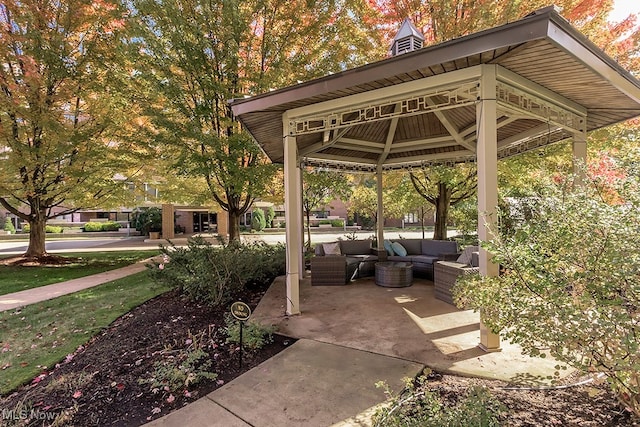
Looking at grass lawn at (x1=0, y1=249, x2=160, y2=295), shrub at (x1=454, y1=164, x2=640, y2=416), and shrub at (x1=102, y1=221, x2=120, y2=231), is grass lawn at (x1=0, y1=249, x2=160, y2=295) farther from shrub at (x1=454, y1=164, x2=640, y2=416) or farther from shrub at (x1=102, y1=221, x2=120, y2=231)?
shrub at (x1=102, y1=221, x2=120, y2=231)

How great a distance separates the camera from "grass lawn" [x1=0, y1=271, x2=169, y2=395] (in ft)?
13.7

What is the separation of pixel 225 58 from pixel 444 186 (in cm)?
836

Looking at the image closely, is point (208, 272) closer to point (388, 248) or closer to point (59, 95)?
point (388, 248)

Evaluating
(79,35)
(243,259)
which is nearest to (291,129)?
(243,259)

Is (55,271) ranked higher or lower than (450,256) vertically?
lower

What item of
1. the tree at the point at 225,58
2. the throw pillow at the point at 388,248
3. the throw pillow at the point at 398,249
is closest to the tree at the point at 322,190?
the tree at the point at 225,58

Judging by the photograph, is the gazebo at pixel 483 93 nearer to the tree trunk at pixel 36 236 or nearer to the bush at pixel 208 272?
the bush at pixel 208 272

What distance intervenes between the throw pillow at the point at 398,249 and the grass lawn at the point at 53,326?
5.76 m

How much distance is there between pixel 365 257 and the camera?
809 cm

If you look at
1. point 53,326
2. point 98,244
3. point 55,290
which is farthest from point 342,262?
point 98,244

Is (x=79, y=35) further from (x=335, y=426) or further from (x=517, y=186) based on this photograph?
(x=517, y=186)

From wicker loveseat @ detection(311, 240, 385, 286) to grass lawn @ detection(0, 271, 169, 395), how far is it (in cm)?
350

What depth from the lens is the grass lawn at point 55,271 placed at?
8766 mm

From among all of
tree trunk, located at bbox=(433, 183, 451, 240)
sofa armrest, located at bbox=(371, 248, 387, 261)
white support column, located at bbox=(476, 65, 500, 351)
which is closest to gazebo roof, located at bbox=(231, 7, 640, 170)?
white support column, located at bbox=(476, 65, 500, 351)
